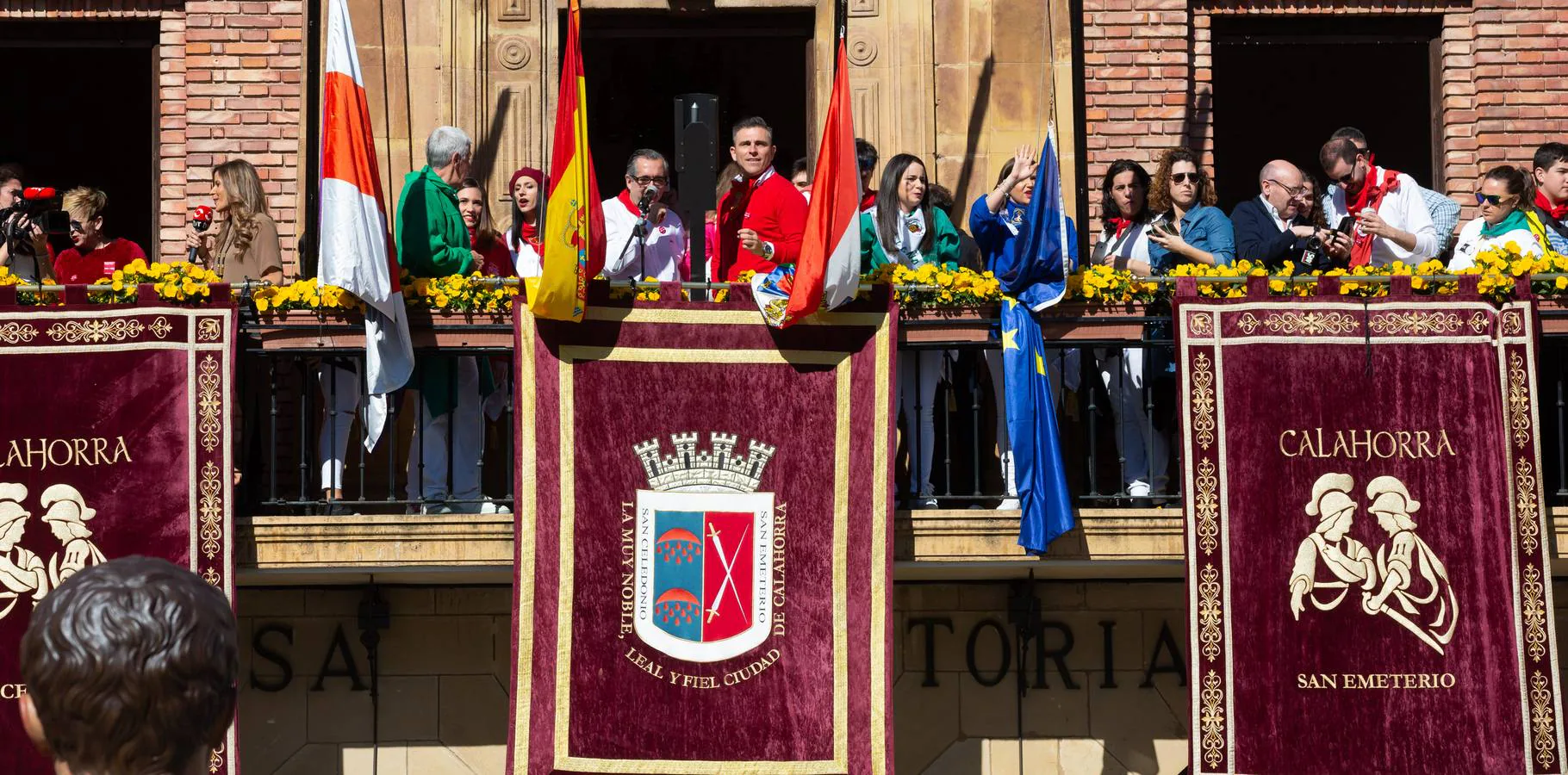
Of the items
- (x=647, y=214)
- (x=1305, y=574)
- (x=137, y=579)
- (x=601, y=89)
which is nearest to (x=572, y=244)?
(x=647, y=214)

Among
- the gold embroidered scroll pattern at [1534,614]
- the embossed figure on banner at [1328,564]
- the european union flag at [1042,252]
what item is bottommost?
the gold embroidered scroll pattern at [1534,614]

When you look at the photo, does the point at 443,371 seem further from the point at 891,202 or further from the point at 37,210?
the point at 891,202

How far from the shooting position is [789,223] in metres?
10.8

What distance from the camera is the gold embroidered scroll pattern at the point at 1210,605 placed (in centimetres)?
1086

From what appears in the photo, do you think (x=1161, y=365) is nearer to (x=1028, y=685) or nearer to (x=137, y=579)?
(x=1028, y=685)

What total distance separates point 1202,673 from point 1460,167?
5.11m

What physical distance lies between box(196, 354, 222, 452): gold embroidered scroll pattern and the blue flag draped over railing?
364 centimetres

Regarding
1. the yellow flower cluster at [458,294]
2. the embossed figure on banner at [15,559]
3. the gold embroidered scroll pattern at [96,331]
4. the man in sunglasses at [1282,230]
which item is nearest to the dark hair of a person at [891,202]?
the man in sunglasses at [1282,230]

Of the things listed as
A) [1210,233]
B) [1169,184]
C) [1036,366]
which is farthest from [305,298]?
[1210,233]

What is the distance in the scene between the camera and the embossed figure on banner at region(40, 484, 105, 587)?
10.8m

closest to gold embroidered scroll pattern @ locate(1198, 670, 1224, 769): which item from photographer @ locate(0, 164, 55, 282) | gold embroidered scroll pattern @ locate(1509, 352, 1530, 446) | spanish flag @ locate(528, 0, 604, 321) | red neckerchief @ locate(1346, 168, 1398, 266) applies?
gold embroidered scroll pattern @ locate(1509, 352, 1530, 446)

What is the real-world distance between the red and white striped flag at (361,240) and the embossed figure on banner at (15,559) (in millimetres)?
1599

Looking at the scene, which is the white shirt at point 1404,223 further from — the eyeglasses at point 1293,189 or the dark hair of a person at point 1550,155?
the dark hair of a person at point 1550,155

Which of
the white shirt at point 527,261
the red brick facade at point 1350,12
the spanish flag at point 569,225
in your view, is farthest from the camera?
the red brick facade at point 1350,12
